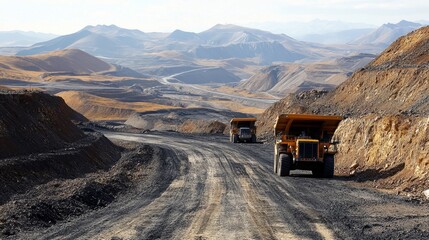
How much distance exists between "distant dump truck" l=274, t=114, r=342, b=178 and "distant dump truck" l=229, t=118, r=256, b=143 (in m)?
21.1

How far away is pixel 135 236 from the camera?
13.2 metres

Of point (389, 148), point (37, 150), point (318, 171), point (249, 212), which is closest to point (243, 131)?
point (318, 171)

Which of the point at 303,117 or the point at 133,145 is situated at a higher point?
the point at 303,117

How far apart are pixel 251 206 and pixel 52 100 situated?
22.6 m

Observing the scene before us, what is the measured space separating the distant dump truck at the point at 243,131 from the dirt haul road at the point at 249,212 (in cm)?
2105

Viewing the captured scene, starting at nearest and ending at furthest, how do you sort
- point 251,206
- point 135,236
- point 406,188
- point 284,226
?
point 135,236 < point 284,226 < point 251,206 < point 406,188

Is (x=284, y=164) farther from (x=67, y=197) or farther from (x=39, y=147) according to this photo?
(x=39, y=147)

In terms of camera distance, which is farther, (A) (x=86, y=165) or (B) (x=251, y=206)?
(A) (x=86, y=165)

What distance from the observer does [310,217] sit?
15734 millimetres

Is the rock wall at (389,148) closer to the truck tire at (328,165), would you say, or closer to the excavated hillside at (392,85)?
the truck tire at (328,165)

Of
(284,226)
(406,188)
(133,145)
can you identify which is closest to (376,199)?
(406,188)

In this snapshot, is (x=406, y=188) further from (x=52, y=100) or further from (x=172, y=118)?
(x=172, y=118)

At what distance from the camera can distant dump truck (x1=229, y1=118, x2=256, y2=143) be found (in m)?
47.8

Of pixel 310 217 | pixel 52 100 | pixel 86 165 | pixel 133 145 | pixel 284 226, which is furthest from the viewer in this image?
pixel 133 145
